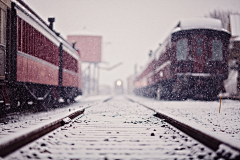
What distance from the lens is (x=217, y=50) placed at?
12703 millimetres

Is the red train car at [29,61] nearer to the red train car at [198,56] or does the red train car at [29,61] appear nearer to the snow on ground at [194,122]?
the snow on ground at [194,122]

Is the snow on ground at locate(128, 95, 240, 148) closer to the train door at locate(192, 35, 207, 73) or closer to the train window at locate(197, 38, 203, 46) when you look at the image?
the train door at locate(192, 35, 207, 73)

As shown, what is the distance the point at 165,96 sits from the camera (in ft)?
49.4

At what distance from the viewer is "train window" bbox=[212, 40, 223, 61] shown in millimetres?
12633

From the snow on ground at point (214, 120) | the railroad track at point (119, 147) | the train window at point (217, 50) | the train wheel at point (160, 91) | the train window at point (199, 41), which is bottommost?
the snow on ground at point (214, 120)

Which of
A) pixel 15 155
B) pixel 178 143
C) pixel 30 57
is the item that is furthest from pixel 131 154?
pixel 30 57

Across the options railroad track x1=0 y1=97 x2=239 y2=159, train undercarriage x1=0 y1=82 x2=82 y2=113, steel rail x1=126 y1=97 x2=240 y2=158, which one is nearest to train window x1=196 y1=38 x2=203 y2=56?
train undercarriage x1=0 y1=82 x2=82 y2=113

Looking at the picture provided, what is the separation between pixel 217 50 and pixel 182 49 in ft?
6.20

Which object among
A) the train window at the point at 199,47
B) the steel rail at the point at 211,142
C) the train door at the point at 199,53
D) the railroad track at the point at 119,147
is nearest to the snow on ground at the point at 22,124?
the railroad track at the point at 119,147

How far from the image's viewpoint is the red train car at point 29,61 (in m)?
5.86

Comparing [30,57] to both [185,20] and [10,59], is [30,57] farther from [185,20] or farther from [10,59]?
[185,20]

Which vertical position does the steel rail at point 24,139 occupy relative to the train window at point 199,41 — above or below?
below

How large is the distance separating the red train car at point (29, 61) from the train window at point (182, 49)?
236 inches

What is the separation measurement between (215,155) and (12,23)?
5703 millimetres
